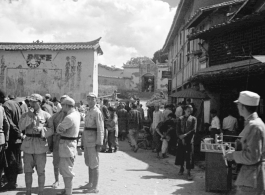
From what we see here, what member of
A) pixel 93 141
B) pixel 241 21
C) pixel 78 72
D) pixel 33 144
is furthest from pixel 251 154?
pixel 78 72

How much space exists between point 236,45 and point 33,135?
8.51 m

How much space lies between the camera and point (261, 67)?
8.12 meters

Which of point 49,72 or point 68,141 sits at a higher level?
point 49,72

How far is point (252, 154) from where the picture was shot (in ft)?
10.7

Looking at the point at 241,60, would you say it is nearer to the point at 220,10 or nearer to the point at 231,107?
the point at 231,107

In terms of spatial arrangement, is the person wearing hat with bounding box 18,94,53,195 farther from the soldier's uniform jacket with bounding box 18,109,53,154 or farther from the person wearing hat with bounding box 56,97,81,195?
the person wearing hat with bounding box 56,97,81,195

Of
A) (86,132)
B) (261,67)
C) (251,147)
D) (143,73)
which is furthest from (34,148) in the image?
(143,73)

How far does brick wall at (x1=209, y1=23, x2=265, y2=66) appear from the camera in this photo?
10327 mm

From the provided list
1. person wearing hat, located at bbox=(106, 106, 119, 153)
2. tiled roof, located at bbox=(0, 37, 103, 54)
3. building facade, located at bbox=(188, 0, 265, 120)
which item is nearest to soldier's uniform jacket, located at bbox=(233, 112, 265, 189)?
building facade, located at bbox=(188, 0, 265, 120)

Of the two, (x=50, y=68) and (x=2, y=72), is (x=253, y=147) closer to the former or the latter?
(x=50, y=68)

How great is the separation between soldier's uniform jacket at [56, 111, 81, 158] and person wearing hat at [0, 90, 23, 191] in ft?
3.98

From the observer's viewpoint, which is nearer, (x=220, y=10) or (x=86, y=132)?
(x=86, y=132)

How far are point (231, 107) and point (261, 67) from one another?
3776mm

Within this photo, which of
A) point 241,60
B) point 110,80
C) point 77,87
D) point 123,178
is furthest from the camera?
point 110,80
